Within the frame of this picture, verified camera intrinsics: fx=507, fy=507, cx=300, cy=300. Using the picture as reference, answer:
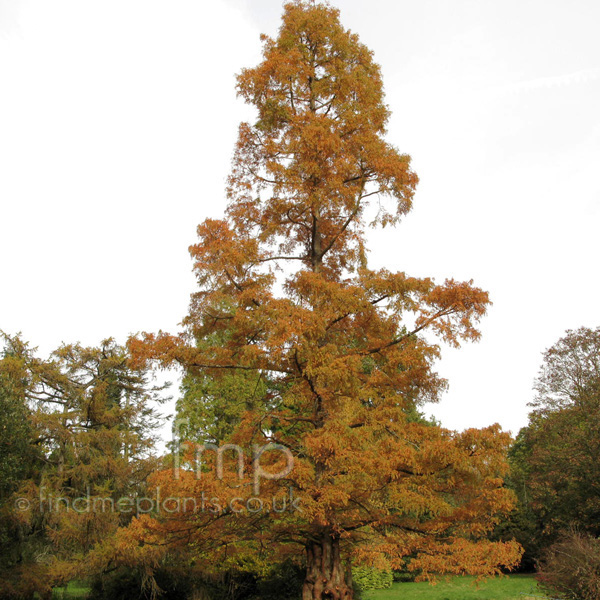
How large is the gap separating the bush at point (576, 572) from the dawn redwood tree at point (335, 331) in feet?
16.6

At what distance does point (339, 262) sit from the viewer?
10531 mm

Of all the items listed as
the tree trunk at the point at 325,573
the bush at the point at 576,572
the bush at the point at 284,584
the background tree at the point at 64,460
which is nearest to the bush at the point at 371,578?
the bush at the point at 284,584

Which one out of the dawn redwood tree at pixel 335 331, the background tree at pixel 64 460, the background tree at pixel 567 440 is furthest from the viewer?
the background tree at pixel 567 440

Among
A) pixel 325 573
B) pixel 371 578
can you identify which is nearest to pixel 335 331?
pixel 325 573

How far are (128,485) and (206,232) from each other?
45.1ft

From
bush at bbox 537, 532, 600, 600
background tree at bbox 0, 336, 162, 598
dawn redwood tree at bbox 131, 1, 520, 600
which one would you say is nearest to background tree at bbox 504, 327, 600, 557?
bush at bbox 537, 532, 600, 600

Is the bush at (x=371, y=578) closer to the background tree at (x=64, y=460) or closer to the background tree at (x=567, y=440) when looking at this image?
the background tree at (x=567, y=440)

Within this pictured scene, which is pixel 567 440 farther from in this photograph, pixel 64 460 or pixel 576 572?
pixel 64 460

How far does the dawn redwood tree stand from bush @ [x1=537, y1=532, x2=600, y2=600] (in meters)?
5.06

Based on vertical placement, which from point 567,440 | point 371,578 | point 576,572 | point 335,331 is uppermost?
point 335,331

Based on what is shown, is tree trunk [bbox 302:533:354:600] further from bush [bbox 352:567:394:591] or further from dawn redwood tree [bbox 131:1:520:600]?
bush [bbox 352:567:394:591]

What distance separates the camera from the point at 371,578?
23.9 m

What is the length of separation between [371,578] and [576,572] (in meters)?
14.8

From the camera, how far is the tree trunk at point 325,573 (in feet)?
25.9
